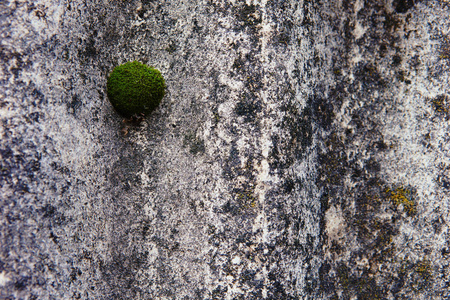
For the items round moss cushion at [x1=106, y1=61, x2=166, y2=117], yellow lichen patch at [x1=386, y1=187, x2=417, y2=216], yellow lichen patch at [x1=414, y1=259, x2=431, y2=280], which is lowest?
yellow lichen patch at [x1=414, y1=259, x2=431, y2=280]

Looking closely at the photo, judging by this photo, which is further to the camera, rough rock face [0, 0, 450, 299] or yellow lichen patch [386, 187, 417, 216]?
yellow lichen patch [386, 187, 417, 216]

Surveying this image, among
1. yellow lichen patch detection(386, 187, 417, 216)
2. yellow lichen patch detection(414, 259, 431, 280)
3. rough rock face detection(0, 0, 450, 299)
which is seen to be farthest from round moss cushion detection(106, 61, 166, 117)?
yellow lichen patch detection(414, 259, 431, 280)

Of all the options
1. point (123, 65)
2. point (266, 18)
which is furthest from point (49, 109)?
point (266, 18)

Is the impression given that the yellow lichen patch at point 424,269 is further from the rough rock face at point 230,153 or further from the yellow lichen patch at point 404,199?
the yellow lichen patch at point 404,199

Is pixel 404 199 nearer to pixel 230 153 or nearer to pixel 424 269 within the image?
pixel 424 269

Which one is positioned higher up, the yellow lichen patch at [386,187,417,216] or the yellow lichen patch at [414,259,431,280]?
the yellow lichen patch at [386,187,417,216]

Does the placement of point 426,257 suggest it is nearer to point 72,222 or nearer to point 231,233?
point 231,233

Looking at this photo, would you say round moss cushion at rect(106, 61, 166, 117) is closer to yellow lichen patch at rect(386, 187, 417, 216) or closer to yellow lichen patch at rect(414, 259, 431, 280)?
yellow lichen patch at rect(386, 187, 417, 216)
